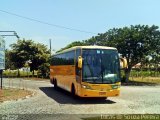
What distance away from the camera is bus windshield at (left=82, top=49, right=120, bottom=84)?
73.0ft

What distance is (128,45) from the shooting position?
178ft

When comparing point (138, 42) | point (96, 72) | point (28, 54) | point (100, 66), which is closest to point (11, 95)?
point (96, 72)

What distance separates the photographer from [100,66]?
73.9 ft

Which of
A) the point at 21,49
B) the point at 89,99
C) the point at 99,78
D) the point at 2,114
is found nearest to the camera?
the point at 2,114

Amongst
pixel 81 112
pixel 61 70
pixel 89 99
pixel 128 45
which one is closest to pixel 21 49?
pixel 128 45

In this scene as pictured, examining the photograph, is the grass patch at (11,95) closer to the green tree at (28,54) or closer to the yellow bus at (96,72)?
the yellow bus at (96,72)

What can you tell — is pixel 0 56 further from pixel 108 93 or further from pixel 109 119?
pixel 109 119

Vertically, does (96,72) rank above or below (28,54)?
below

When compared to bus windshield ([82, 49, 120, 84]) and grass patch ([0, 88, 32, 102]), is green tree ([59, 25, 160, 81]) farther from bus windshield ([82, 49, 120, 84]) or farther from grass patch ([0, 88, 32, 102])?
bus windshield ([82, 49, 120, 84])

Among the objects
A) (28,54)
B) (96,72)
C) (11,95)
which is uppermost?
(28,54)

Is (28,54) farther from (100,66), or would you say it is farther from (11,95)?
(100,66)

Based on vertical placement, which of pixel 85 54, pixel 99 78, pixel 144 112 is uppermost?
pixel 85 54

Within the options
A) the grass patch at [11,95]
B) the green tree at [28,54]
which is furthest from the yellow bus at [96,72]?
the green tree at [28,54]

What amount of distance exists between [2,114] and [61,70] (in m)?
13.4
